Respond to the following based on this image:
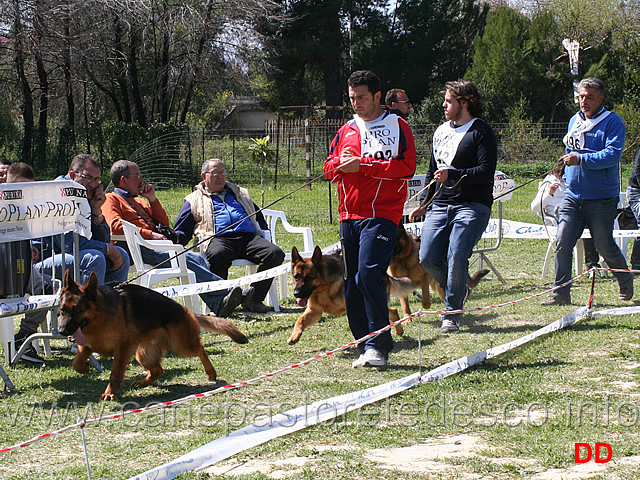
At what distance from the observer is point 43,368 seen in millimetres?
5543

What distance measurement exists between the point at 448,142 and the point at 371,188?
136 cm

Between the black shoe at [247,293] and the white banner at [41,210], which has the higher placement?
the white banner at [41,210]

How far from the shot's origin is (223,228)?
25.2 feet

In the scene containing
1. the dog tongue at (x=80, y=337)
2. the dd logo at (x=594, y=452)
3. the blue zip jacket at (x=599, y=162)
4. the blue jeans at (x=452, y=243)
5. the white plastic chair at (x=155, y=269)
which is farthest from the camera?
the white plastic chair at (x=155, y=269)

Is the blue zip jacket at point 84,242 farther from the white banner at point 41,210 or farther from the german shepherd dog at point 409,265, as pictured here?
the german shepherd dog at point 409,265

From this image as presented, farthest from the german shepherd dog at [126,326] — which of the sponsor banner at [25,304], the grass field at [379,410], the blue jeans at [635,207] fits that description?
the blue jeans at [635,207]

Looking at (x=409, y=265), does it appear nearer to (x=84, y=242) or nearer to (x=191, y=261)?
(x=191, y=261)

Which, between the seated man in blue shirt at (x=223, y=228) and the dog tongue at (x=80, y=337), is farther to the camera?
the seated man in blue shirt at (x=223, y=228)

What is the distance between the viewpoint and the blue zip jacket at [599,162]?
6.80 m

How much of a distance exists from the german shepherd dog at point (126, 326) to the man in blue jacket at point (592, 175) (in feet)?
11.8

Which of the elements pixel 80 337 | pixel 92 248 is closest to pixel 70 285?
pixel 80 337

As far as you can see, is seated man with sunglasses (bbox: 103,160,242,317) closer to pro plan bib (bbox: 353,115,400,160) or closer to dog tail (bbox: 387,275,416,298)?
dog tail (bbox: 387,275,416,298)

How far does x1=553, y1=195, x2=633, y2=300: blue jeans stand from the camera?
23.0ft

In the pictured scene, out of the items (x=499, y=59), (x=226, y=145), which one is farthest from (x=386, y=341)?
(x=499, y=59)
